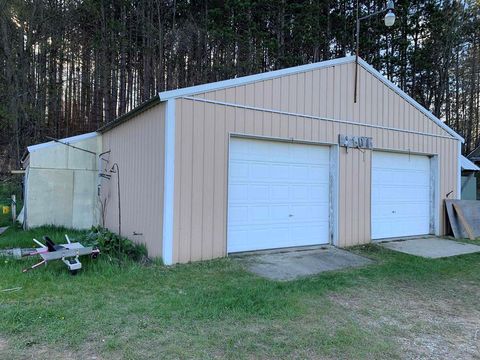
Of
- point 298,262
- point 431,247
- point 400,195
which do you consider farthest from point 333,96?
point 431,247

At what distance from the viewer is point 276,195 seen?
7.24 m

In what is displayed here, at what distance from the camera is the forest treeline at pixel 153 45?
1505 centimetres

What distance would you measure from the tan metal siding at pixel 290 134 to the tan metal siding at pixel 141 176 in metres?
0.43

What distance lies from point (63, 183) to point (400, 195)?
8177 millimetres


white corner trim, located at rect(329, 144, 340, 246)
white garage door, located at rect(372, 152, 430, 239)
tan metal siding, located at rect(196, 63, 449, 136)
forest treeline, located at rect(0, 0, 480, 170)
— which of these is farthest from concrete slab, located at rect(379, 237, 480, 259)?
forest treeline, located at rect(0, 0, 480, 170)

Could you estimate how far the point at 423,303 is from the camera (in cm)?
461

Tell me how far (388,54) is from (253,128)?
13.1 metres

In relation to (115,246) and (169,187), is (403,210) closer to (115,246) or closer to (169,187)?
(169,187)

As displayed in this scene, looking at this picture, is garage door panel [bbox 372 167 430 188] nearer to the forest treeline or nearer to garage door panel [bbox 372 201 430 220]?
garage door panel [bbox 372 201 430 220]

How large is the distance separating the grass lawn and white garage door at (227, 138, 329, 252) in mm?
1129

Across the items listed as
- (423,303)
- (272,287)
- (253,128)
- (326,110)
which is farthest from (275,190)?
(423,303)

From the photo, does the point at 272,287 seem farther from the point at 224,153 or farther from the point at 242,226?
the point at 224,153

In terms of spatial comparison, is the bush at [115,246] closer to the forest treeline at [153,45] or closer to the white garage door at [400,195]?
the white garage door at [400,195]

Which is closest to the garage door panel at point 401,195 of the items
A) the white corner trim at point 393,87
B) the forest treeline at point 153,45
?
the white corner trim at point 393,87
